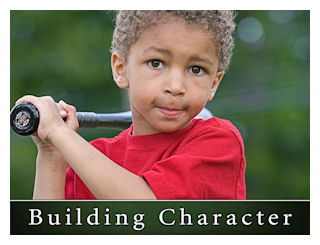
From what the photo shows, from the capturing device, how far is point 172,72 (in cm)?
137

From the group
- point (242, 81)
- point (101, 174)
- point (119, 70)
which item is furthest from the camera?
point (242, 81)

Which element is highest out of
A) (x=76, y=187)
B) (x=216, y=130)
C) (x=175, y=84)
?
(x=175, y=84)

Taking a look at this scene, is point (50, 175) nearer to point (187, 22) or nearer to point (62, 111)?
point (62, 111)

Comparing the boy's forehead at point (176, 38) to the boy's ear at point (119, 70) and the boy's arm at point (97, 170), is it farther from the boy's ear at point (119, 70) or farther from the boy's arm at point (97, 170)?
the boy's arm at point (97, 170)

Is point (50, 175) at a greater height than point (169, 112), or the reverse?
point (169, 112)

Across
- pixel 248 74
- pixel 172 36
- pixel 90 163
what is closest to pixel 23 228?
pixel 90 163

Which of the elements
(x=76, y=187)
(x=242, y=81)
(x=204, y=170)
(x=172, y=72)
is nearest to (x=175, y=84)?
(x=172, y=72)

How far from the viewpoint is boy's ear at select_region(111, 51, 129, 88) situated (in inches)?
61.0

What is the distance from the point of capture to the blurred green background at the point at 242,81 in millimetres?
5266

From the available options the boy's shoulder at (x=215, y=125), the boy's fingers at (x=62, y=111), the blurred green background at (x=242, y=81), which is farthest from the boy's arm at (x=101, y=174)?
the blurred green background at (x=242, y=81)

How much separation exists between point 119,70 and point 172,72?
0.89 feet

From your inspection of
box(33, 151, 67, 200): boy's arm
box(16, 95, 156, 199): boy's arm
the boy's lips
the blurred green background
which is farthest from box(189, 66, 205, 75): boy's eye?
the blurred green background

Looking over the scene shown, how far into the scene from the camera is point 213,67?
1.45 m

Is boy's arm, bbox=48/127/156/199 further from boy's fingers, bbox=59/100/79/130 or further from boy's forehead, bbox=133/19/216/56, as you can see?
boy's forehead, bbox=133/19/216/56
